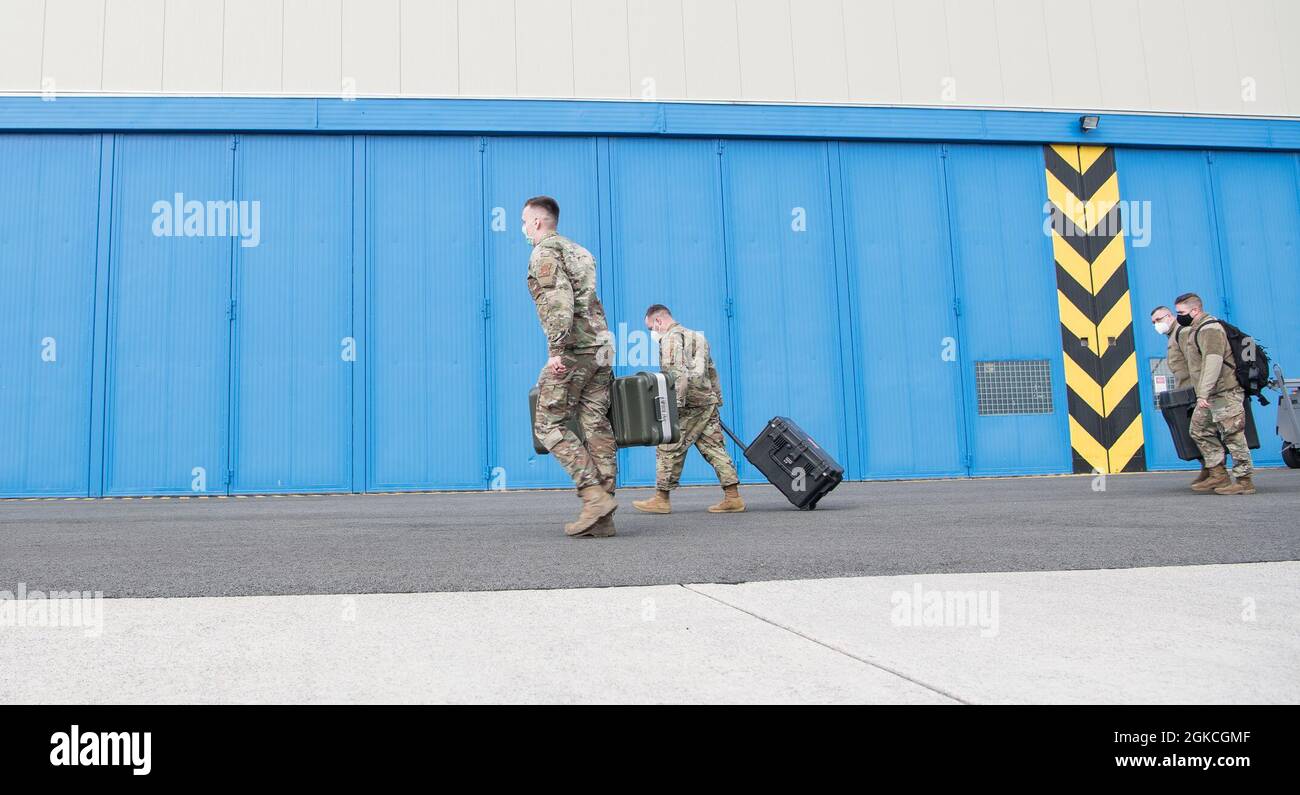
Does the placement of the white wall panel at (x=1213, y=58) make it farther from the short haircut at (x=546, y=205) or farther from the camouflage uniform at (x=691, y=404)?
the short haircut at (x=546, y=205)

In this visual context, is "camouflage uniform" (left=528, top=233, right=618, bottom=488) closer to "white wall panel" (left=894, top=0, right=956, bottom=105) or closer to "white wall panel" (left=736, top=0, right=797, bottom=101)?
"white wall panel" (left=736, top=0, right=797, bottom=101)

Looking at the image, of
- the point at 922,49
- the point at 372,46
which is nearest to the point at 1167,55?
the point at 922,49

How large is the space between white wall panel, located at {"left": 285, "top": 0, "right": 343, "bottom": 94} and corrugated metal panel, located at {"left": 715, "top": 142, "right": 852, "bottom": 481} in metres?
5.67

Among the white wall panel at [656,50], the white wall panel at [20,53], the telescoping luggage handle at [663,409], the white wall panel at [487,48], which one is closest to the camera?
the telescoping luggage handle at [663,409]

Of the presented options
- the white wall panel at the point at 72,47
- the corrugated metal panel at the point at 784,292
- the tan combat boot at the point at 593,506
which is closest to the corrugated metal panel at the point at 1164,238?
the corrugated metal panel at the point at 784,292

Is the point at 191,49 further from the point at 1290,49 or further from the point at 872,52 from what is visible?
the point at 1290,49

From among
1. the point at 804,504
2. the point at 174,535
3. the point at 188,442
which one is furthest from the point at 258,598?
→ the point at 188,442

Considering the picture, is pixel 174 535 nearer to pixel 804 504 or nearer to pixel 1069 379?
pixel 804 504

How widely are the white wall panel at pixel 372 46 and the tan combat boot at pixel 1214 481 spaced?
423 inches

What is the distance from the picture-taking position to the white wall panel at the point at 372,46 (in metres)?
11.7
